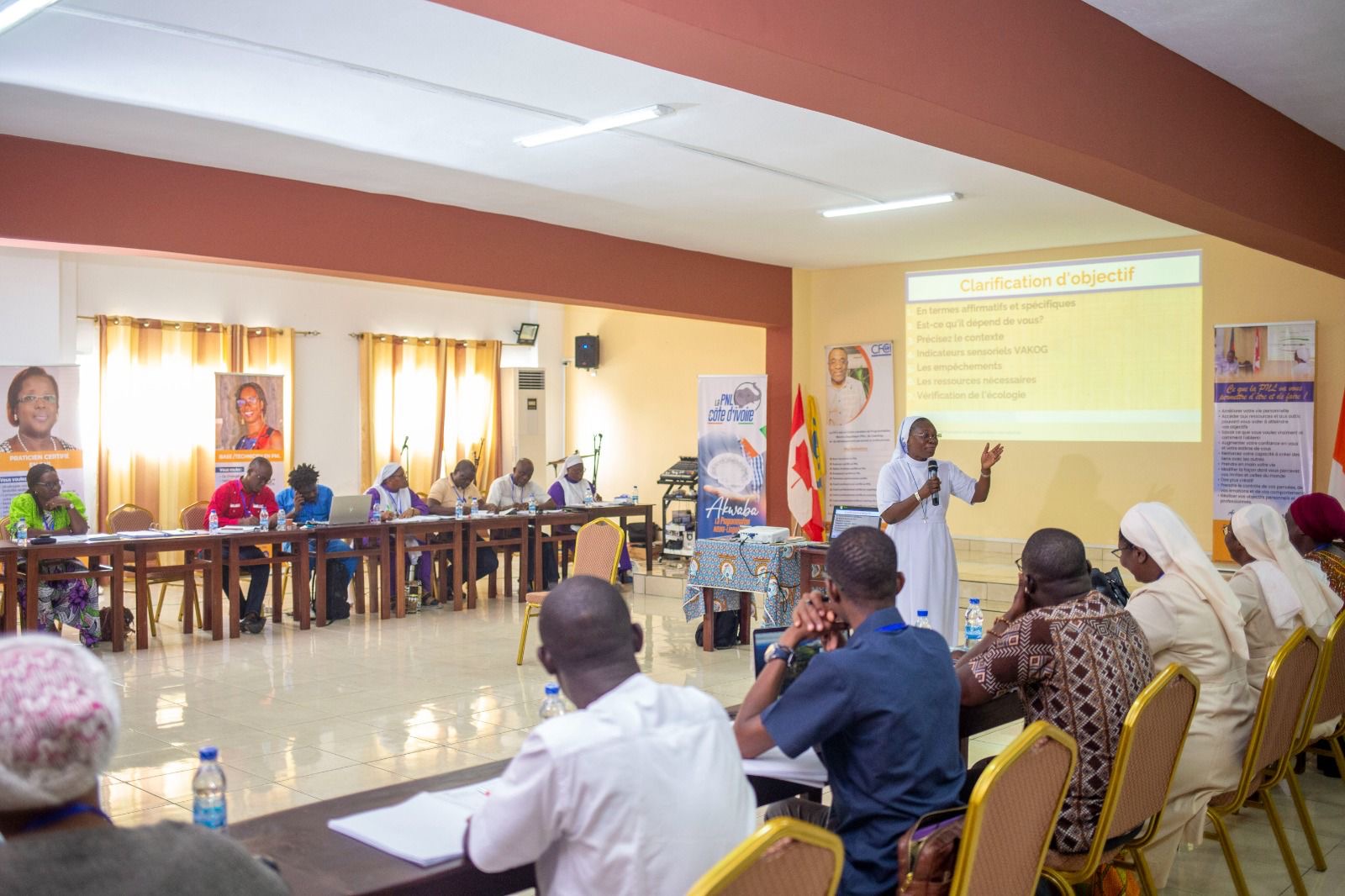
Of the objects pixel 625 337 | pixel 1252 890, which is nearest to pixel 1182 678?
pixel 1252 890

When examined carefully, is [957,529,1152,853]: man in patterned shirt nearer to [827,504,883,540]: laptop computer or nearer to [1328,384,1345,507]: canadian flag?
[827,504,883,540]: laptop computer

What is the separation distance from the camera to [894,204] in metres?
7.83

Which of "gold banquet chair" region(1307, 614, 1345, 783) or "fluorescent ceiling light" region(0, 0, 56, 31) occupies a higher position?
"fluorescent ceiling light" region(0, 0, 56, 31)

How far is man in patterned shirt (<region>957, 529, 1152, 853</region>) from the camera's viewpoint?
9.40 ft

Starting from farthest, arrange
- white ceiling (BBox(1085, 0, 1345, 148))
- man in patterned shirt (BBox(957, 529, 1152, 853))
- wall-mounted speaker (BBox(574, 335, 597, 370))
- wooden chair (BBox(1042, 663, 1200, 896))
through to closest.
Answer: wall-mounted speaker (BBox(574, 335, 597, 370)) → white ceiling (BBox(1085, 0, 1345, 148)) → man in patterned shirt (BBox(957, 529, 1152, 853)) → wooden chair (BBox(1042, 663, 1200, 896))

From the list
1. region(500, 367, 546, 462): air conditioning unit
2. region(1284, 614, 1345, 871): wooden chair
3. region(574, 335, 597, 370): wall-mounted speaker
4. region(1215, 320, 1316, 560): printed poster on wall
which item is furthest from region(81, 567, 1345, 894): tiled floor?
region(574, 335, 597, 370): wall-mounted speaker

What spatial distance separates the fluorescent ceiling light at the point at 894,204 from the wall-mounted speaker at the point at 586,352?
19.5ft

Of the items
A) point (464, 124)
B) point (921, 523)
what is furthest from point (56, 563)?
point (921, 523)

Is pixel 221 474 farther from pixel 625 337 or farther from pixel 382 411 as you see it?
pixel 625 337

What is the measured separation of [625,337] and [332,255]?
6552mm

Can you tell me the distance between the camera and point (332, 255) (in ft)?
24.2

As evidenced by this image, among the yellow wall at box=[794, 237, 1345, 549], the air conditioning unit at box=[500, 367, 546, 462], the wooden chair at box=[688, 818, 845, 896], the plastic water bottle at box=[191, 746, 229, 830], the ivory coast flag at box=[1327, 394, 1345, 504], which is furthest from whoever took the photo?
the air conditioning unit at box=[500, 367, 546, 462]

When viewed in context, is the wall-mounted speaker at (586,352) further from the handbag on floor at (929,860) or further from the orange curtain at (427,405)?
the handbag on floor at (929,860)

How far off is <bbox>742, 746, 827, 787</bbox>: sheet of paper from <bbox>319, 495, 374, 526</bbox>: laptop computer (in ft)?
22.2
